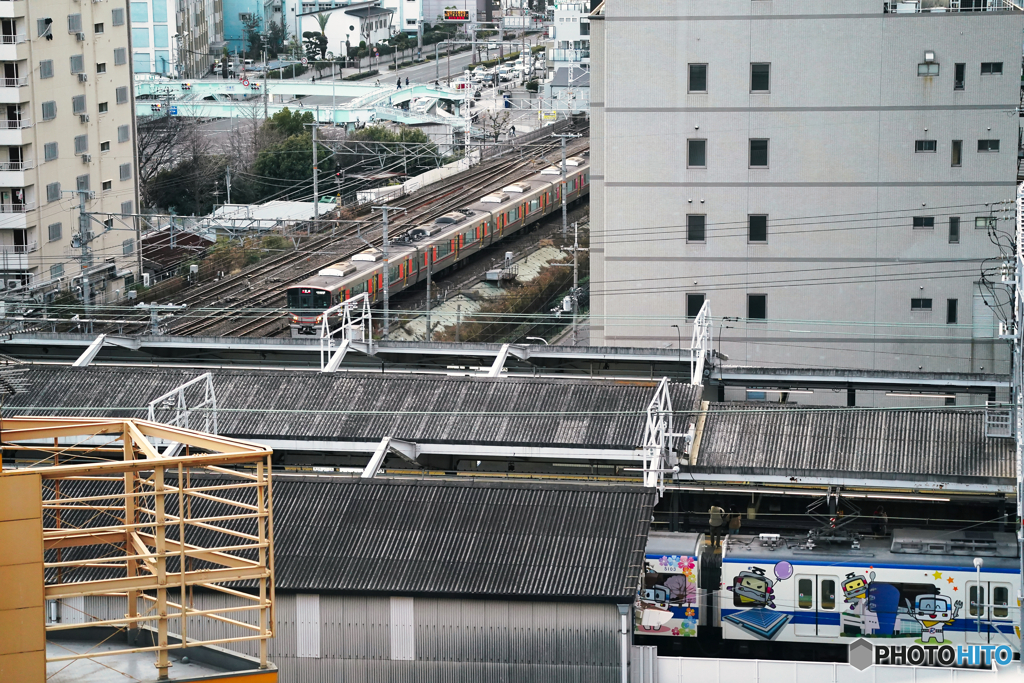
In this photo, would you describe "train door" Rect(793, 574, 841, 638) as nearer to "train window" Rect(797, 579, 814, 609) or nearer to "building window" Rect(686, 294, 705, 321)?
"train window" Rect(797, 579, 814, 609)

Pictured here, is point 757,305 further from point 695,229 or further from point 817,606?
point 817,606

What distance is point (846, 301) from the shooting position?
2269cm

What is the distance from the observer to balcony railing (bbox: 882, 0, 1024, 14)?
850 inches

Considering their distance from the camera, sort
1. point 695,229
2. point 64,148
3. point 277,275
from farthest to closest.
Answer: point 64,148
point 277,275
point 695,229

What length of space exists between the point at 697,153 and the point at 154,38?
43.2 metres

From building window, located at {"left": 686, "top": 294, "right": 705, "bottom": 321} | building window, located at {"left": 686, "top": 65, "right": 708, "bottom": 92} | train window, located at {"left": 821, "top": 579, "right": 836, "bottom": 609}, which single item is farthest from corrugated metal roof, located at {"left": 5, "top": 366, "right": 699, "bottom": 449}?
building window, located at {"left": 686, "top": 65, "right": 708, "bottom": 92}

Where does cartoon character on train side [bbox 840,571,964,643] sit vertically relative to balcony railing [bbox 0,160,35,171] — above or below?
below

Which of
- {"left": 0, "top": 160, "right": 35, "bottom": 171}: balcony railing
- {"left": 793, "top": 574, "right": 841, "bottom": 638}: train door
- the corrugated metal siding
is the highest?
{"left": 0, "top": 160, "right": 35, "bottom": 171}: balcony railing

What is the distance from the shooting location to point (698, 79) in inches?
877

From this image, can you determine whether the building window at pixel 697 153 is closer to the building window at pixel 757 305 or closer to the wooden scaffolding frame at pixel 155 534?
the building window at pixel 757 305

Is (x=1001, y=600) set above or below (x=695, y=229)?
below

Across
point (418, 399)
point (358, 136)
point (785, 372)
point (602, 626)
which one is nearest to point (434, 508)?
point (602, 626)

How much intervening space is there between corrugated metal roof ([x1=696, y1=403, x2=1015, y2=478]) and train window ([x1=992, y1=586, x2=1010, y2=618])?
1344 millimetres

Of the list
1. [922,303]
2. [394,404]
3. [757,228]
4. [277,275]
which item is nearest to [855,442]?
[394,404]
